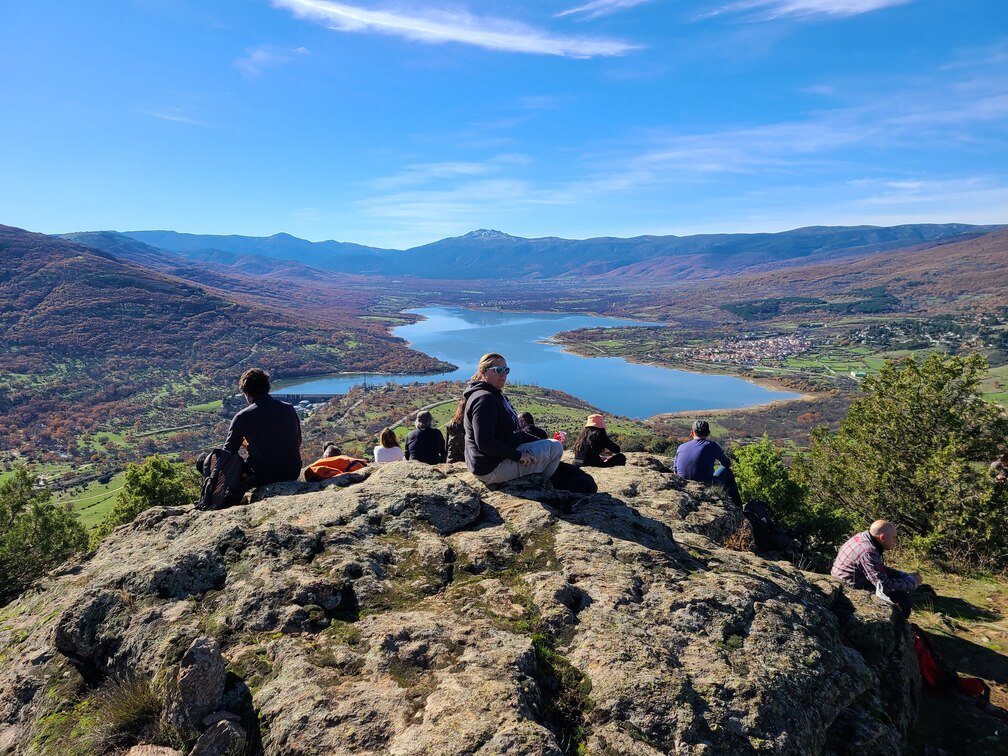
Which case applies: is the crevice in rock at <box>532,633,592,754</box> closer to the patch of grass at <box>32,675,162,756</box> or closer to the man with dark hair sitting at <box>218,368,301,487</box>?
the patch of grass at <box>32,675,162,756</box>

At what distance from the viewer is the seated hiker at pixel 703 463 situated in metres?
8.82

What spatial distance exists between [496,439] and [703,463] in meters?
4.60

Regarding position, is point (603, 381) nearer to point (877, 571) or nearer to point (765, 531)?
point (765, 531)

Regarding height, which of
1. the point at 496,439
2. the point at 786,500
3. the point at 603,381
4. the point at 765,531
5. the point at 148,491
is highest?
the point at 496,439

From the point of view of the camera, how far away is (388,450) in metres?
10.8

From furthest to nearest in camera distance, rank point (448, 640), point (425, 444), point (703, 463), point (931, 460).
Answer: point (931, 460) → point (425, 444) → point (703, 463) → point (448, 640)

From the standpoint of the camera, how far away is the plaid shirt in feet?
21.2

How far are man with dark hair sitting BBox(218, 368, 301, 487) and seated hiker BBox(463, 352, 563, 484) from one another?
2.49m

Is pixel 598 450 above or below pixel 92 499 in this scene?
above

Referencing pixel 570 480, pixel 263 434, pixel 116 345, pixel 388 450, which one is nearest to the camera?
pixel 570 480

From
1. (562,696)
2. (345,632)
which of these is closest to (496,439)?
(345,632)

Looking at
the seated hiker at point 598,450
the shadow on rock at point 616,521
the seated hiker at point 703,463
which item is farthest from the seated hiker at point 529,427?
the seated hiker at point 703,463

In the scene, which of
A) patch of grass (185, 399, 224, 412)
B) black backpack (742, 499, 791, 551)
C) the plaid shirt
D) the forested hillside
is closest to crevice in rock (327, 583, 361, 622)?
the plaid shirt

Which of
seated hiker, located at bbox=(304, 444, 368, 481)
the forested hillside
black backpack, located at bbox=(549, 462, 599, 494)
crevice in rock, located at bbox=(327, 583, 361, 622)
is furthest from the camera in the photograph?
the forested hillside
